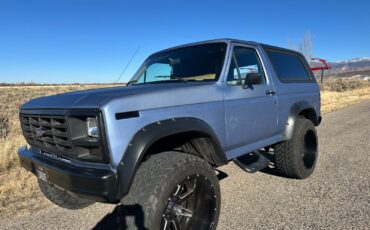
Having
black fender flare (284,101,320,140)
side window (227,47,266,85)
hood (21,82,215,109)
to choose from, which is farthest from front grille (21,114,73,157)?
black fender flare (284,101,320,140)

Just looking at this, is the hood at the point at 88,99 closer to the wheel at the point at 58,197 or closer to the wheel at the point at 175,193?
the wheel at the point at 175,193

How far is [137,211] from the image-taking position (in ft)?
9.70

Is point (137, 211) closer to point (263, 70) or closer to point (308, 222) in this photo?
point (308, 222)

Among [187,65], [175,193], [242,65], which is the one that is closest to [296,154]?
[242,65]

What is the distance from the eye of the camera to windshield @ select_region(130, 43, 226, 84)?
4.20 m

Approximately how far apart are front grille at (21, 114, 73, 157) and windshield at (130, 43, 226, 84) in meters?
1.50

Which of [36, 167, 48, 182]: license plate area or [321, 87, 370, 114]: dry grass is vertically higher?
[36, 167, 48, 182]: license plate area

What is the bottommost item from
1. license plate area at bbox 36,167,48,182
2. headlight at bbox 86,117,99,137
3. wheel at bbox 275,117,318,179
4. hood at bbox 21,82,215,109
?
wheel at bbox 275,117,318,179

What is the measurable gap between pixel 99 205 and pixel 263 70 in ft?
9.66

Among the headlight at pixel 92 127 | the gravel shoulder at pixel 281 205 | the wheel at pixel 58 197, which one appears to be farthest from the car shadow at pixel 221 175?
the headlight at pixel 92 127

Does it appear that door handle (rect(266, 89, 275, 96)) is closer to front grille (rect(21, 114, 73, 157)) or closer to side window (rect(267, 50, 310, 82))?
side window (rect(267, 50, 310, 82))

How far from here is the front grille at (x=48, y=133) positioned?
314cm

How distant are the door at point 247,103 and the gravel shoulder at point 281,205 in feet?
2.72

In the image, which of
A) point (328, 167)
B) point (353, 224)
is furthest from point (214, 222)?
point (328, 167)
